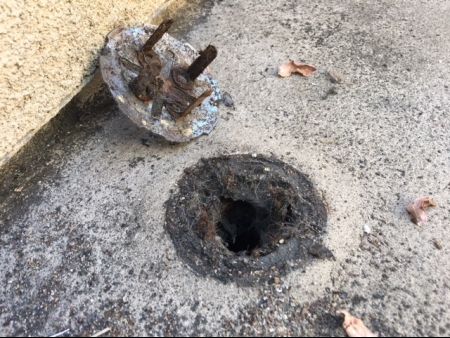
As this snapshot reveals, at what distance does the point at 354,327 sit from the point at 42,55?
182 cm

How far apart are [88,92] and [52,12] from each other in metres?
0.52

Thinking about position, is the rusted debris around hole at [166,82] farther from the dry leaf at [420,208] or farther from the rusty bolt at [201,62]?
the dry leaf at [420,208]

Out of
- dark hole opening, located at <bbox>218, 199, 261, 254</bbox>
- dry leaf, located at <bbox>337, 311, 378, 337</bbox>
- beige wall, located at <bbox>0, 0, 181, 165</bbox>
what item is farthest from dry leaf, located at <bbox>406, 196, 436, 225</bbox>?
beige wall, located at <bbox>0, 0, 181, 165</bbox>

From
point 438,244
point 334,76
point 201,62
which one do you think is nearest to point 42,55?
point 201,62

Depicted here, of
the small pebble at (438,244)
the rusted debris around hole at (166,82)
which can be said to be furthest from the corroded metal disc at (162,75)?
the small pebble at (438,244)

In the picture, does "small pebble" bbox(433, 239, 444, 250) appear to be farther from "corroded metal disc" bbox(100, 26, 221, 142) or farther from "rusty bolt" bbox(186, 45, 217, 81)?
"rusty bolt" bbox(186, 45, 217, 81)

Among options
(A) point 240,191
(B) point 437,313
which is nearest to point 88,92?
(A) point 240,191

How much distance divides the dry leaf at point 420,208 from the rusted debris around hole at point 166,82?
3.62 ft

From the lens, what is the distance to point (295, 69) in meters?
2.90

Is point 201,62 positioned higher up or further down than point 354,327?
higher up

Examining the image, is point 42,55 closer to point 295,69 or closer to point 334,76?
point 295,69

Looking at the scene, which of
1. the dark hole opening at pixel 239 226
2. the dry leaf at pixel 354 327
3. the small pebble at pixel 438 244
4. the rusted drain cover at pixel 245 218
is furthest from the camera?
the dark hole opening at pixel 239 226

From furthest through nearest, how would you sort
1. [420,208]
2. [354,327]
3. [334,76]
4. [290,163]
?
[334,76] → [290,163] → [420,208] → [354,327]

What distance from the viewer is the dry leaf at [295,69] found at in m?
2.89
